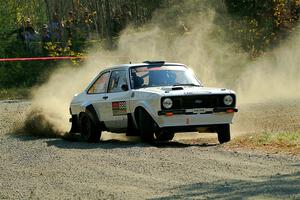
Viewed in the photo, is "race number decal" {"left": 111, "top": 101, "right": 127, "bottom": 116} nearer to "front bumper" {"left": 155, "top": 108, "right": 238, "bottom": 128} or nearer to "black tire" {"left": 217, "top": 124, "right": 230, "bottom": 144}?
"front bumper" {"left": 155, "top": 108, "right": 238, "bottom": 128}

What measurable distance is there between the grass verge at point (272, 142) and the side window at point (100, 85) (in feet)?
9.91

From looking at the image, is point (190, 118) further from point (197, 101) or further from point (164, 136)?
point (164, 136)

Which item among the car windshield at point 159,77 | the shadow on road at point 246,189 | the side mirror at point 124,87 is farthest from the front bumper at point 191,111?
the shadow on road at point 246,189

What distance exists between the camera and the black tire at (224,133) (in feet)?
47.3

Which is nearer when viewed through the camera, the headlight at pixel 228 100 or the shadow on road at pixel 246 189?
the shadow on road at pixel 246 189

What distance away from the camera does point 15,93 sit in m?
34.0

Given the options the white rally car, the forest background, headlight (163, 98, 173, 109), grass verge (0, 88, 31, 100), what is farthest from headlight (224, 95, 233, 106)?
grass verge (0, 88, 31, 100)

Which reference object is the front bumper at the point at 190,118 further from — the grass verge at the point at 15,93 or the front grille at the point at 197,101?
the grass verge at the point at 15,93

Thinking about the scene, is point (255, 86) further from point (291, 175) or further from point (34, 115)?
point (291, 175)

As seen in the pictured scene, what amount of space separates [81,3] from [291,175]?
40.1 m

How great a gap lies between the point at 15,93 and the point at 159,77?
64.3 ft

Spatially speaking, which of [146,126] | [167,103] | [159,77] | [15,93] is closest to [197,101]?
[167,103]

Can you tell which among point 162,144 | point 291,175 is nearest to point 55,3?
point 162,144

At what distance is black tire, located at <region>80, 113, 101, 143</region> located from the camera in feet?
52.0
